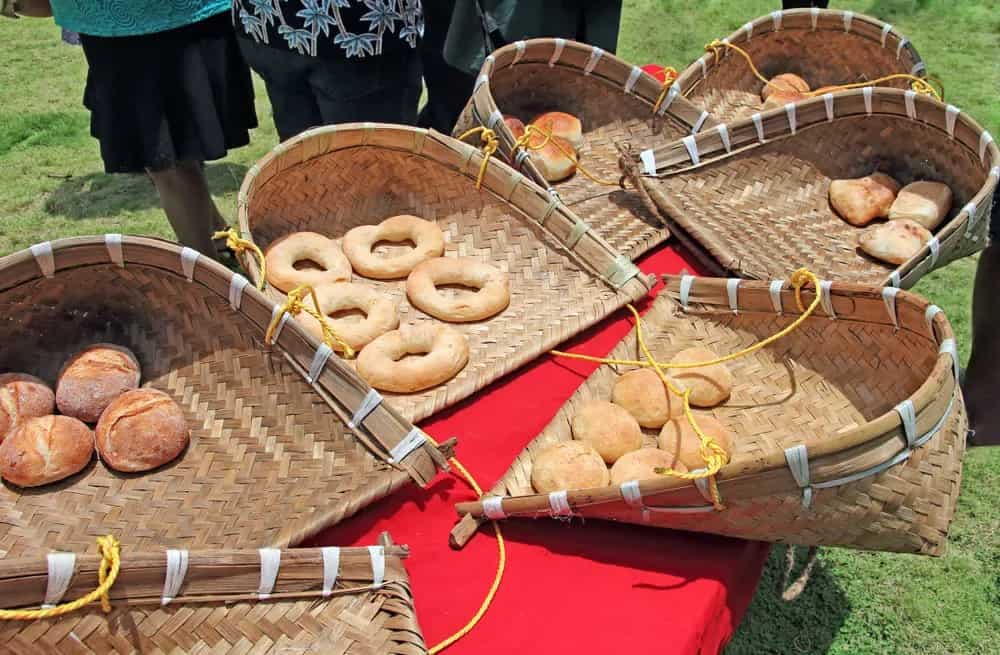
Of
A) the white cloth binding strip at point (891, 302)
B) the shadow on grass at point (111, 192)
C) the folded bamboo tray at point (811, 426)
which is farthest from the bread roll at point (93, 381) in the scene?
the shadow on grass at point (111, 192)

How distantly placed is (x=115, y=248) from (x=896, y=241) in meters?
1.66

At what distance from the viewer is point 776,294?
154 cm

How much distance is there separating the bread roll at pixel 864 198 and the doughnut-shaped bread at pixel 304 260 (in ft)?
4.13

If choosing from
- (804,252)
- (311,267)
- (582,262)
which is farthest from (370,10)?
(804,252)

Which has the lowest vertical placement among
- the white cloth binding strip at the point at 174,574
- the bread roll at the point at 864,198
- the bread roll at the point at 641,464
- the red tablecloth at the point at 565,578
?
the red tablecloth at the point at 565,578

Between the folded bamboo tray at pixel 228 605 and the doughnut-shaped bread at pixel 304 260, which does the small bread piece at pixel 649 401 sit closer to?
the folded bamboo tray at pixel 228 605

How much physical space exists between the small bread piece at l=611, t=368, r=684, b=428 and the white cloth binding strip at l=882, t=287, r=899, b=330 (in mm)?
386

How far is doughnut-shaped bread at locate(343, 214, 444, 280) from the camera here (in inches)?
71.1

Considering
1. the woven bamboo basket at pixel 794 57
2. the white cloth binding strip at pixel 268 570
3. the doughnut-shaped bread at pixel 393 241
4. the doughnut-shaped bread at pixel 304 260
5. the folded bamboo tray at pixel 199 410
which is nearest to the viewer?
the white cloth binding strip at pixel 268 570

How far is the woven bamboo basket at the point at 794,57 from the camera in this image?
2.53 metres

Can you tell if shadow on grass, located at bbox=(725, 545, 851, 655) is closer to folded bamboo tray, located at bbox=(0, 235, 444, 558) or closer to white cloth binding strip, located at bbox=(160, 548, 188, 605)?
folded bamboo tray, located at bbox=(0, 235, 444, 558)

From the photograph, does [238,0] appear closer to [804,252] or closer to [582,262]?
[582,262]

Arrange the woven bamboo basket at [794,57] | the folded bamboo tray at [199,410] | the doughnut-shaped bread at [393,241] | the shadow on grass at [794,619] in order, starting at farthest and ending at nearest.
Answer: the woven bamboo basket at [794,57] < the shadow on grass at [794,619] < the doughnut-shaped bread at [393,241] < the folded bamboo tray at [199,410]

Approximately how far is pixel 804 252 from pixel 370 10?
3.92 feet
